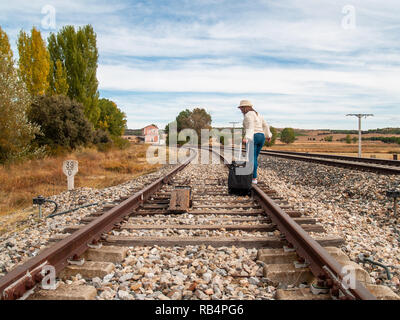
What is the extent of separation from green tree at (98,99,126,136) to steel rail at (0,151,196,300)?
60758 mm

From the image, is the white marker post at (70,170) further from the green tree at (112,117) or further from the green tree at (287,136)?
the green tree at (287,136)

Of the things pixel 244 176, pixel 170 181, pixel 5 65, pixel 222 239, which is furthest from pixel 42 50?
pixel 222 239

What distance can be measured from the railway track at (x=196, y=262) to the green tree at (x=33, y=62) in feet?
80.1

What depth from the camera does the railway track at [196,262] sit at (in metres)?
2.32

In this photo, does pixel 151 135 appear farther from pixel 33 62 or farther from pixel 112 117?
pixel 33 62

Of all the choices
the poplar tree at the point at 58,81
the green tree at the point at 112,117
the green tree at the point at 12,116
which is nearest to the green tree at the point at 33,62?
the poplar tree at the point at 58,81

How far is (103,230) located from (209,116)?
8943 cm

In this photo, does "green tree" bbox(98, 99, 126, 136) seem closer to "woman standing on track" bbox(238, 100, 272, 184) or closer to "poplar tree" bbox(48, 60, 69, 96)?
"poplar tree" bbox(48, 60, 69, 96)

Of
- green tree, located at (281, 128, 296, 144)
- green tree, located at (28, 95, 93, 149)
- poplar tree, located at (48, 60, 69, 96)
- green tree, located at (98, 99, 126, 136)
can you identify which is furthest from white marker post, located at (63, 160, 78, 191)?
green tree, located at (281, 128, 296, 144)

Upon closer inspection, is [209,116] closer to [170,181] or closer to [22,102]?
[22,102]

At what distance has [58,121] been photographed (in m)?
20.6

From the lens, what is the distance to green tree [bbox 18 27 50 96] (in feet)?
81.5

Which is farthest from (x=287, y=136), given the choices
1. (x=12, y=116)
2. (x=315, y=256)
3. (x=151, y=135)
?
(x=315, y=256)
